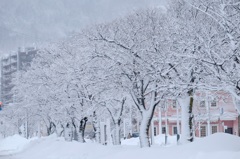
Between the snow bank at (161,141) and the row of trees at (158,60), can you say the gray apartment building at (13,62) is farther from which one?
the row of trees at (158,60)

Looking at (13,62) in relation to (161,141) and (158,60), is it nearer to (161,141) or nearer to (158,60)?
(161,141)

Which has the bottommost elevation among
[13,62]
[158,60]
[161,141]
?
[161,141]

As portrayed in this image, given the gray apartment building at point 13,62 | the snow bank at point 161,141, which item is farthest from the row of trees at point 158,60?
the gray apartment building at point 13,62

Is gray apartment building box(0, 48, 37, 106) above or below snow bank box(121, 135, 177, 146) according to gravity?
above

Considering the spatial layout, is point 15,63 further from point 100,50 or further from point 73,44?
point 100,50

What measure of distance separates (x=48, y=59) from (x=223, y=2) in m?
28.7

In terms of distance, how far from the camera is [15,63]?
510 ft

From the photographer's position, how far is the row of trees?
14336 millimetres

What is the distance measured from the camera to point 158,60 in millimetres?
18906

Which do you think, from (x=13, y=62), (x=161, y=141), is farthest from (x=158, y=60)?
(x=13, y=62)

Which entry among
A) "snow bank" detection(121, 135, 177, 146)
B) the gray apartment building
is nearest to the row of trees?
"snow bank" detection(121, 135, 177, 146)

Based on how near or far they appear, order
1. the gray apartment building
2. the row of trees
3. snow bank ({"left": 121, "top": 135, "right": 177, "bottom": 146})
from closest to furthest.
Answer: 1. the row of trees
2. snow bank ({"left": 121, "top": 135, "right": 177, "bottom": 146})
3. the gray apartment building

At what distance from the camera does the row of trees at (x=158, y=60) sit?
564 inches

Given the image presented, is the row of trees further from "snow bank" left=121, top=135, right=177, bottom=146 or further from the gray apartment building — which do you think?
the gray apartment building
